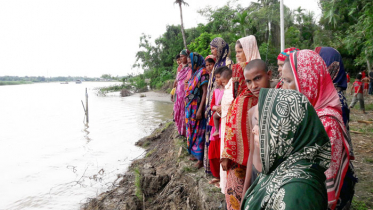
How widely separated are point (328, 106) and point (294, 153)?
0.72 m

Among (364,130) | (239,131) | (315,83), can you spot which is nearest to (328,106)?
(315,83)

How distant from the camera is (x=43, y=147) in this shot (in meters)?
10.1

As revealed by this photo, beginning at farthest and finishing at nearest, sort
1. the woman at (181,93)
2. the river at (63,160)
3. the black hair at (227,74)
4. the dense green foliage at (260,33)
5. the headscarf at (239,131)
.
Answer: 1. the dense green foliage at (260,33)
2. the river at (63,160)
3. the woman at (181,93)
4. the black hair at (227,74)
5. the headscarf at (239,131)

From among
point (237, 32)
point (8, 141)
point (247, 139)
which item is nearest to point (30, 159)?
point (8, 141)

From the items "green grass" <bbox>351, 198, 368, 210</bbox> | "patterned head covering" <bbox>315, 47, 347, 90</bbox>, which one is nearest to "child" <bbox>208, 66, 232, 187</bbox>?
"patterned head covering" <bbox>315, 47, 347, 90</bbox>

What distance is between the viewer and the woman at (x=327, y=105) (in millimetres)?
1515

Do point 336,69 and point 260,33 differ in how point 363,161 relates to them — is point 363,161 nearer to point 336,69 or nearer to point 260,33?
point 336,69

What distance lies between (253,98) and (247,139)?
1.14 feet

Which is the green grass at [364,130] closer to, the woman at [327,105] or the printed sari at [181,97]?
the printed sari at [181,97]

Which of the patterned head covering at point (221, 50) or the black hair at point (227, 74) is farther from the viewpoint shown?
the patterned head covering at point (221, 50)

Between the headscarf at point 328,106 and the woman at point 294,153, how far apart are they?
0.57 meters

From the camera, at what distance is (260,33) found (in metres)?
18.7

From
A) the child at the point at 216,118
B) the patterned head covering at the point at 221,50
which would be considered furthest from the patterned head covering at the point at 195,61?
the child at the point at 216,118

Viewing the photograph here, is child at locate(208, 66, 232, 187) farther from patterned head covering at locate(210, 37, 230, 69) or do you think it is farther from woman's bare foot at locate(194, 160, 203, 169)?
woman's bare foot at locate(194, 160, 203, 169)
